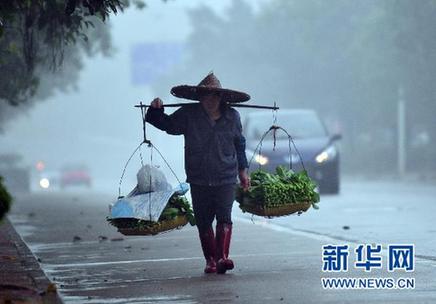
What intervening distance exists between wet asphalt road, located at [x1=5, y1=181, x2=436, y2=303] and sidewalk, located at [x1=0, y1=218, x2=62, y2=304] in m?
0.20

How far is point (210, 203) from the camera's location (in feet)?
42.7

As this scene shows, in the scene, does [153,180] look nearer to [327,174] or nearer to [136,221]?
[136,221]

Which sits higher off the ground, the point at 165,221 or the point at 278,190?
the point at 278,190

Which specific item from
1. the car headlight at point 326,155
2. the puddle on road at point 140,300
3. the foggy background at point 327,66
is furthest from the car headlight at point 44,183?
the puddle on road at point 140,300

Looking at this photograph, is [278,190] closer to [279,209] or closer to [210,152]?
[279,209]

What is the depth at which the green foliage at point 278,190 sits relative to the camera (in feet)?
43.1

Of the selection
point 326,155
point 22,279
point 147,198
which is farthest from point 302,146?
point 22,279

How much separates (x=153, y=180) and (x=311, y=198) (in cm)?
159

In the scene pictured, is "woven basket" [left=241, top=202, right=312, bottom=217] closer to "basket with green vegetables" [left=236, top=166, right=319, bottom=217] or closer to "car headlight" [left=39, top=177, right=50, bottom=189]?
"basket with green vegetables" [left=236, top=166, right=319, bottom=217]

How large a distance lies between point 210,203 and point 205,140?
0.61 metres

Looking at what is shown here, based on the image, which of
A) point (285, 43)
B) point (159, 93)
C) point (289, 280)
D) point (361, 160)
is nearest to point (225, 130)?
point (289, 280)

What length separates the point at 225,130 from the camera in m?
13.0

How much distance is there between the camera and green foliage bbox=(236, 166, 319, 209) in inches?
518

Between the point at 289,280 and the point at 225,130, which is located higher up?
the point at 225,130
